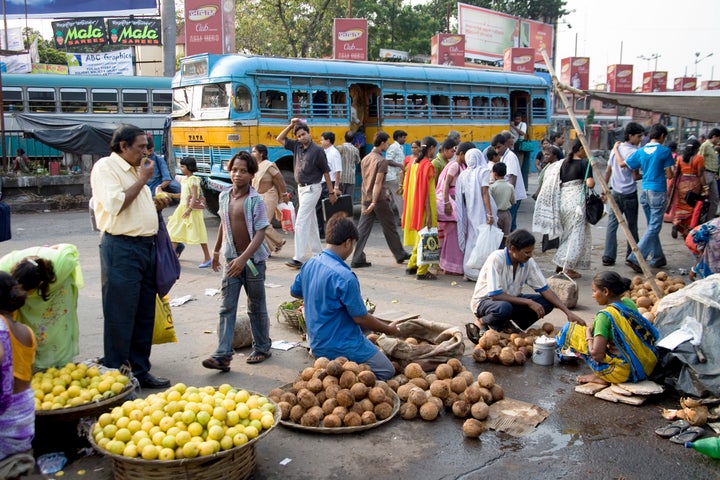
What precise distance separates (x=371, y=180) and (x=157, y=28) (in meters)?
26.4

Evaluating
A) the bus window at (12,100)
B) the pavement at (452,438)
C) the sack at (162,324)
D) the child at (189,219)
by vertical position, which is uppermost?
the bus window at (12,100)

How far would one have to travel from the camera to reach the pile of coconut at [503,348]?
533 centimetres

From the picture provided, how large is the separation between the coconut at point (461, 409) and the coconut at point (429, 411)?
13 cm

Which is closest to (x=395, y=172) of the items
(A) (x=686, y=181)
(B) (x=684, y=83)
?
(A) (x=686, y=181)

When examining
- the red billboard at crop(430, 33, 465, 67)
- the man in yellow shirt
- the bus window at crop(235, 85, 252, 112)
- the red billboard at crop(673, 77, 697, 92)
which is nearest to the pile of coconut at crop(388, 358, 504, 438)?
the man in yellow shirt

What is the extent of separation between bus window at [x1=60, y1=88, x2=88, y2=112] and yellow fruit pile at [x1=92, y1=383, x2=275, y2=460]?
1880cm

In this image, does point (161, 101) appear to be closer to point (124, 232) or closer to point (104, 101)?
point (104, 101)

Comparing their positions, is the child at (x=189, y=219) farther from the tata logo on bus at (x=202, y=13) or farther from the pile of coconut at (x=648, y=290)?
the tata logo on bus at (x=202, y=13)

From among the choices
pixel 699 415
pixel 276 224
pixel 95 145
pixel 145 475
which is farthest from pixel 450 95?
pixel 145 475

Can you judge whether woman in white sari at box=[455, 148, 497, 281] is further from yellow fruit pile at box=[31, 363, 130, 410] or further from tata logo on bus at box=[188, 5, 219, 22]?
tata logo on bus at box=[188, 5, 219, 22]

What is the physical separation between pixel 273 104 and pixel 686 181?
724 cm

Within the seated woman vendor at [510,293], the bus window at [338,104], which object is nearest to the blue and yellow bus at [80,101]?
the bus window at [338,104]

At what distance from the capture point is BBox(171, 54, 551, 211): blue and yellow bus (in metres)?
11.8

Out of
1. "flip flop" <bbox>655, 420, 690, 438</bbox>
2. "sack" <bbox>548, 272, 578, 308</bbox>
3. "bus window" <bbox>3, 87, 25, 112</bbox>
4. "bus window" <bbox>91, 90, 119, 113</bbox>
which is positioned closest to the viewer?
"flip flop" <bbox>655, 420, 690, 438</bbox>
